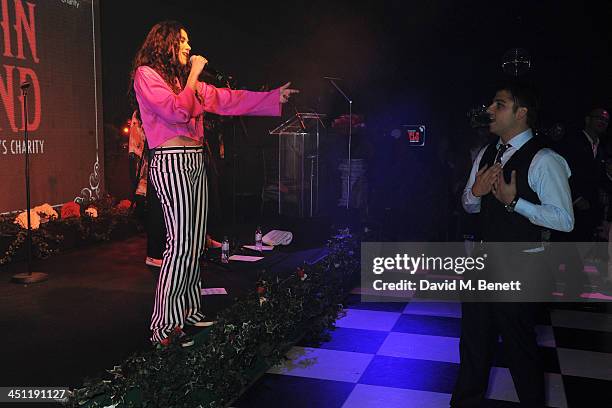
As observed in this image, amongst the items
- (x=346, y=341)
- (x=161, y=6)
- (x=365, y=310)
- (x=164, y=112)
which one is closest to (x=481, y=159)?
(x=164, y=112)

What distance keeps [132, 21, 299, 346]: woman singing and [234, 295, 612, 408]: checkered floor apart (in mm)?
638

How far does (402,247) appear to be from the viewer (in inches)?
220

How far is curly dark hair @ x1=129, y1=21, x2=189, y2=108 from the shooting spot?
2.81m

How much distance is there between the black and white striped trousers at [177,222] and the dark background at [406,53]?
16.6 ft

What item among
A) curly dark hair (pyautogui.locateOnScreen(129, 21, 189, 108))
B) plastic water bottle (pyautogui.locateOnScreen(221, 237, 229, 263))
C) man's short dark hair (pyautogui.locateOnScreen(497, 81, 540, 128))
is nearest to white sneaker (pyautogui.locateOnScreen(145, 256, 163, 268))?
plastic water bottle (pyautogui.locateOnScreen(221, 237, 229, 263))

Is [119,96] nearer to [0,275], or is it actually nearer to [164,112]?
[0,275]

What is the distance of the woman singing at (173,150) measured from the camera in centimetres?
275

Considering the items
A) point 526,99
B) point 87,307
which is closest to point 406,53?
point 87,307

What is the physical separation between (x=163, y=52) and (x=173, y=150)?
453mm

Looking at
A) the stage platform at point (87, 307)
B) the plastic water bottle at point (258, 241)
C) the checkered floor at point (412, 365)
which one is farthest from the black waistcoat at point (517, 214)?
the plastic water bottle at point (258, 241)

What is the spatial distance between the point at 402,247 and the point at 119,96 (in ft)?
11.1

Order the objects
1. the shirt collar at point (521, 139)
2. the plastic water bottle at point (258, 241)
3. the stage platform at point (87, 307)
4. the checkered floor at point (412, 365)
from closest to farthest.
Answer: the shirt collar at point (521, 139)
the stage platform at point (87, 307)
the checkered floor at point (412, 365)
the plastic water bottle at point (258, 241)

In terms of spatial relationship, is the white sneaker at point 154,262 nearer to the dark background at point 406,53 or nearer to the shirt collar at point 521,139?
the shirt collar at point 521,139

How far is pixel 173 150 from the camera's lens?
2.84 metres
